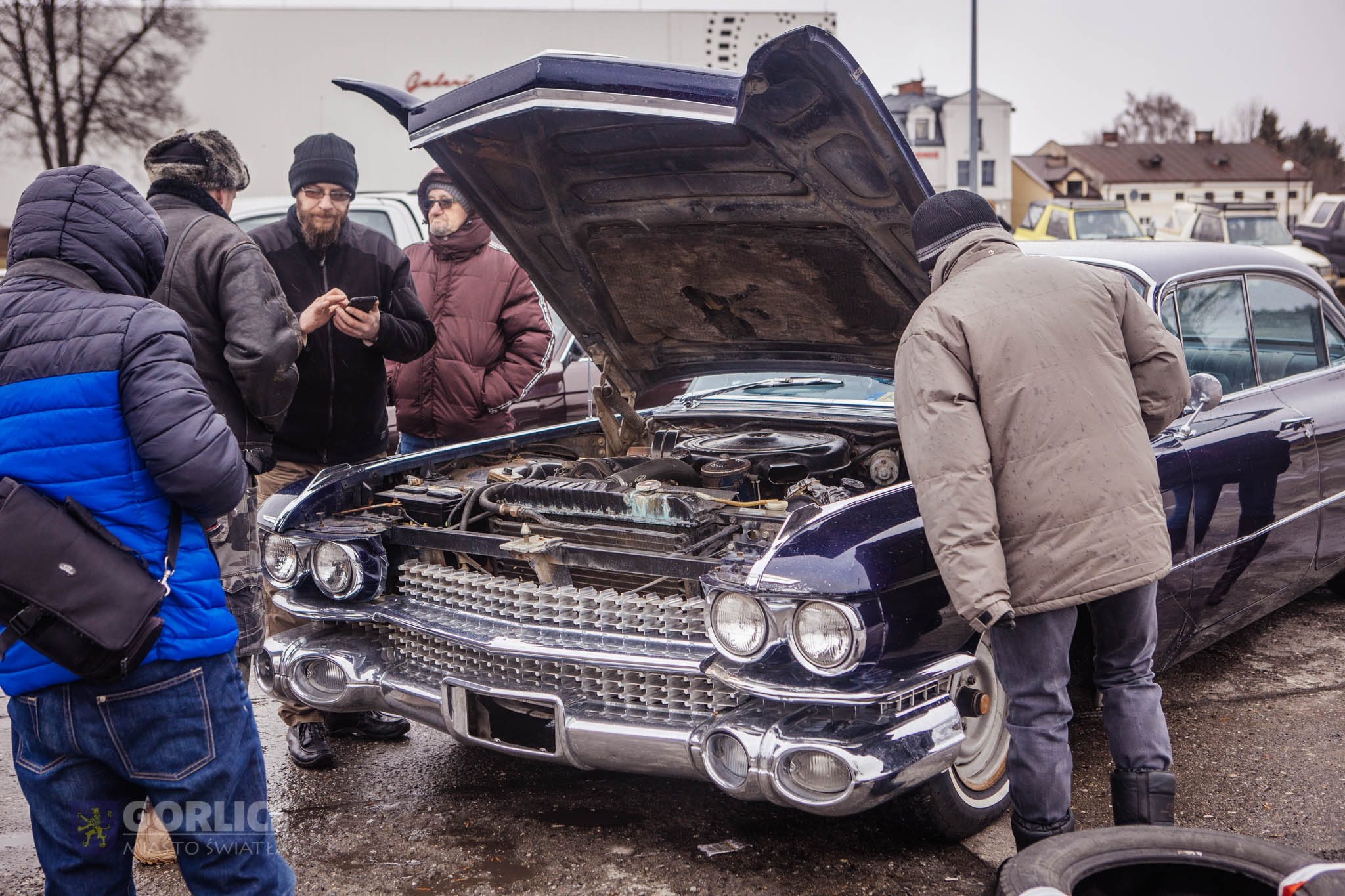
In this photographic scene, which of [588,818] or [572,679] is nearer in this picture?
[572,679]

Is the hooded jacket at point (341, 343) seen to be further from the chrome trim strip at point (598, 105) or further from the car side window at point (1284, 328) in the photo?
the car side window at point (1284, 328)

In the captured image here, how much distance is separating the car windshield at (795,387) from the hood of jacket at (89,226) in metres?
2.78

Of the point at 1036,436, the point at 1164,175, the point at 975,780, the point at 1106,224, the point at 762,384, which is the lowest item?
the point at 975,780

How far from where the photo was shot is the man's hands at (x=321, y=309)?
412 centimetres

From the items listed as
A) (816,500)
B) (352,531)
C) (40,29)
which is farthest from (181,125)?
(816,500)

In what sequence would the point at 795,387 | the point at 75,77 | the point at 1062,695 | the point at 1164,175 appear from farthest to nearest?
the point at 1164,175, the point at 75,77, the point at 795,387, the point at 1062,695

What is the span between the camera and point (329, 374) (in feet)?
14.6

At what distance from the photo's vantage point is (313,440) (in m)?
4.52

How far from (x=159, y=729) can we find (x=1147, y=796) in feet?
7.62

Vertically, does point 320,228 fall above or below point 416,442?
above

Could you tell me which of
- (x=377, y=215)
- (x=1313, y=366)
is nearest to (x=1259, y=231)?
(x=1313, y=366)

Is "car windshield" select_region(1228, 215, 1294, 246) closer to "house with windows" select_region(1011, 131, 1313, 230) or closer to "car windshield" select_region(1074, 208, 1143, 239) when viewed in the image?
"car windshield" select_region(1074, 208, 1143, 239)

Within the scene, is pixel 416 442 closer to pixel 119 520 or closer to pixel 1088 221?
pixel 119 520

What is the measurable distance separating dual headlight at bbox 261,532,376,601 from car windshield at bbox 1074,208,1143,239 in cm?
1634
